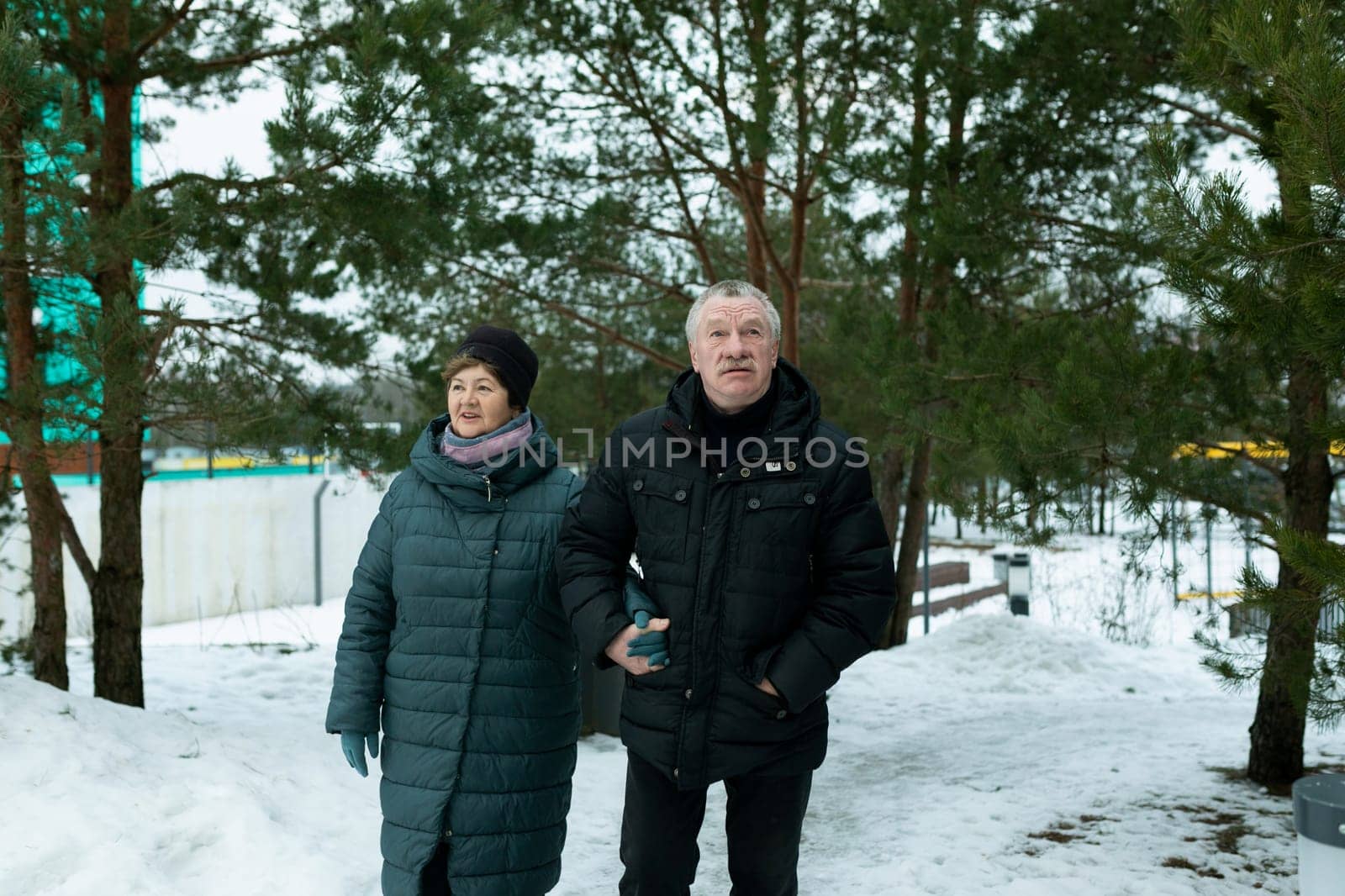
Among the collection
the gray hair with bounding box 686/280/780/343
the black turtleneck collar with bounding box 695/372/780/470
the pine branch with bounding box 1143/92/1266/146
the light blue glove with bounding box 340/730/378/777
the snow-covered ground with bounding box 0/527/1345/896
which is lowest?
the snow-covered ground with bounding box 0/527/1345/896

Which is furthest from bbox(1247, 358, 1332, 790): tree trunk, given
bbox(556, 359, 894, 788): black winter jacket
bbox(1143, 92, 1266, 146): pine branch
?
bbox(556, 359, 894, 788): black winter jacket

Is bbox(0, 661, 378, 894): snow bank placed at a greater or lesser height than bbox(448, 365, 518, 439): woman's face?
lesser

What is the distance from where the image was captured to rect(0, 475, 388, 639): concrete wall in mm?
9289

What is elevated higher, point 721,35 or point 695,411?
point 721,35

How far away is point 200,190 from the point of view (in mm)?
4582

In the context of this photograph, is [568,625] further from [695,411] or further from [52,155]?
[52,155]

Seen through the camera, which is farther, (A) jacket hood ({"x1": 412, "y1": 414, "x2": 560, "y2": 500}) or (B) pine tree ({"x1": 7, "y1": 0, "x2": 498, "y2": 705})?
(B) pine tree ({"x1": 7, "y1": 0, "x2": 498, "y2": 705})

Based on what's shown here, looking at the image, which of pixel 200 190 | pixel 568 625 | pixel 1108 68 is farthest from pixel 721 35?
pixel 568 625

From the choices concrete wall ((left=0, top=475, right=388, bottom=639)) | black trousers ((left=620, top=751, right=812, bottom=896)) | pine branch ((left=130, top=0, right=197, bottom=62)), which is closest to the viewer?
black trousers ((left=620, top=751, right=812, bottom=896))

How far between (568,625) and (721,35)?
5393 mm

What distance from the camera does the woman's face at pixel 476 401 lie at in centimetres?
230

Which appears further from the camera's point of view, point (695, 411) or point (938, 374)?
point (938, 374)

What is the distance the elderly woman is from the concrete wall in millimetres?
7565

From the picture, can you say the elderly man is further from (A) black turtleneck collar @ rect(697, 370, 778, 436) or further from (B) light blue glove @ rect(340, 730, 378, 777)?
(B) light blue glove @ rect(340, 730, 378, 777)
